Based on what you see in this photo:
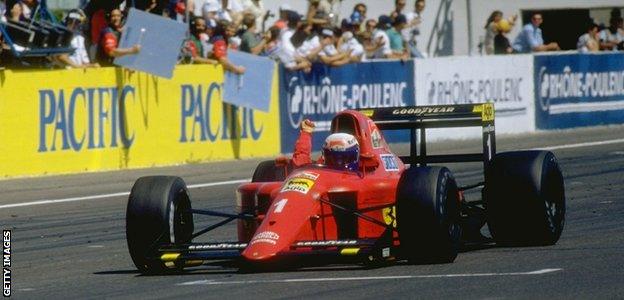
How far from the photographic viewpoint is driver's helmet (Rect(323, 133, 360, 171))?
11328 millimetres

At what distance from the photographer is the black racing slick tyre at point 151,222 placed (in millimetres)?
10992

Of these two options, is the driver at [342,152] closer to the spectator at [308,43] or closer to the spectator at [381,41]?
the spectator at [308,43]

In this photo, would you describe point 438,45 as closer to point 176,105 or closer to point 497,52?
point 497,52

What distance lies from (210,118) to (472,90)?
7.10m

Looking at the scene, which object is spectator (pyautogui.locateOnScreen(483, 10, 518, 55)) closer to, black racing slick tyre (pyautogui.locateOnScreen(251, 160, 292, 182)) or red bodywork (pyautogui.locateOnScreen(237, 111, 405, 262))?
black racing slick tyre (pyautogui.locateOnScreen(251, 160, 292, 182))

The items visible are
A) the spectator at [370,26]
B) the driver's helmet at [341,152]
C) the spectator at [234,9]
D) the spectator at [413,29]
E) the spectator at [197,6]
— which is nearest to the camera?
the driver's helmet at [341,152]

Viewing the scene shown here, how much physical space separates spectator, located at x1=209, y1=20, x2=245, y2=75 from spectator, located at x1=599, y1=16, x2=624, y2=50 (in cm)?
1251

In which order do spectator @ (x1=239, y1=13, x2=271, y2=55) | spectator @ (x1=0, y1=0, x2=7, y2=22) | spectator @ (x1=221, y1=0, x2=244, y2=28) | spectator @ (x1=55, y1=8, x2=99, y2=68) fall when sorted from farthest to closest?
spectator @ (x1=221, y1=0, x2=244, y2=28) < spectator @ (x1=239, y1=13, x2=271, y2=55) < spectator @ (x1=55, y1=8, x2=99, y2=68) < spectator @ (x1=0, y1=0, x2=7, y2=22)

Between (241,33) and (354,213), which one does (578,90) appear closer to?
(241,33)

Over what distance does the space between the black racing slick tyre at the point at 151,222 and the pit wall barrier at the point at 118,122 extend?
9.87 meters

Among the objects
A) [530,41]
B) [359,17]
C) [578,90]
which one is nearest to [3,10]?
[359,17]

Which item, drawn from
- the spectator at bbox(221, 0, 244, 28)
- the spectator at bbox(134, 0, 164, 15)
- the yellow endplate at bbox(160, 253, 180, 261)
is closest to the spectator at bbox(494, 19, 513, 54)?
the spectator at bbox(221, 0, 244, 28)

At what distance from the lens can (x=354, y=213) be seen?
1092 centimetres

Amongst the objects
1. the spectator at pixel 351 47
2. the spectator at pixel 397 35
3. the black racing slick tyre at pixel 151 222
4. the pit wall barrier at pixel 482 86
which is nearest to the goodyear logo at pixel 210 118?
the spectator at pixel 351 47
